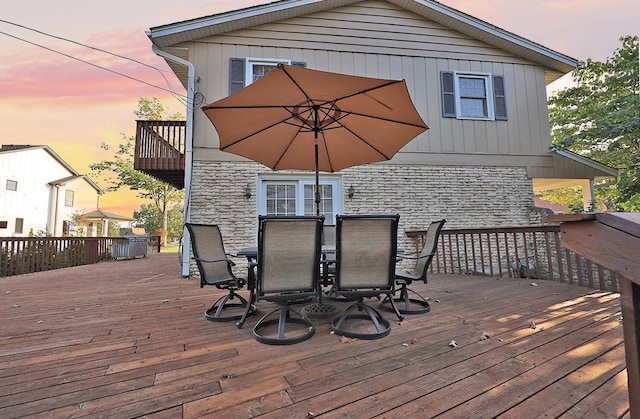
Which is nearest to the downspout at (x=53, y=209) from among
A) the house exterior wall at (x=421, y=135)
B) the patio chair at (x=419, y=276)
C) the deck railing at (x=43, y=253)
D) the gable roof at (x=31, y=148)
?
the gable roof at (x=31, y=148)

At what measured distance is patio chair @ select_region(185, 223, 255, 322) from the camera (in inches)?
103

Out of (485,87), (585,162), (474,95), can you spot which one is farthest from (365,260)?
(585,162)

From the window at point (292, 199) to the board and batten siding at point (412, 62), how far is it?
1058 mm

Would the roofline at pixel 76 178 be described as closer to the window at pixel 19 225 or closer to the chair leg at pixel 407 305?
the window at pixel 19 225

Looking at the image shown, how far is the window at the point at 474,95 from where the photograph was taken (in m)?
6.71

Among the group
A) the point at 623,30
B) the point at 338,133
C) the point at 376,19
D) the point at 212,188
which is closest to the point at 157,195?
the point at 212,188

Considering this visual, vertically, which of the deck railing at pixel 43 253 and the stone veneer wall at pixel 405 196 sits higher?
the stone veneer wall at pixel 405 196

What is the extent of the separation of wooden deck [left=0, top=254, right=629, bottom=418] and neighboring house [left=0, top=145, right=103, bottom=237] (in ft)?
51.5

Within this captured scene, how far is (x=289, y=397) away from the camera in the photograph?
1.43 m

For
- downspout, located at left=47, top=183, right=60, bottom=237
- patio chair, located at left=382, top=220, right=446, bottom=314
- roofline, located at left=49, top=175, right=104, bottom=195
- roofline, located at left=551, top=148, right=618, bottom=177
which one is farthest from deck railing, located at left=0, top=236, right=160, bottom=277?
roofline, located at left=551, top=148, right=618, bottom=177

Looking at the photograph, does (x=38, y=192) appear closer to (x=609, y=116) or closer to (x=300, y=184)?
(x=300, y=184)

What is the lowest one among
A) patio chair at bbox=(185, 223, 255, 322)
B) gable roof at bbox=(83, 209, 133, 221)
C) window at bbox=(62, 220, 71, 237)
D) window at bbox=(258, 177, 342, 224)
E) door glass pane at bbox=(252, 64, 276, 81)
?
patio chair at bbox=(185, 223, 255, 322)

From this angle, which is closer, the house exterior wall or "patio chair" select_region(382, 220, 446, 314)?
"patio chair" select_region(382, 220, 446, 314)

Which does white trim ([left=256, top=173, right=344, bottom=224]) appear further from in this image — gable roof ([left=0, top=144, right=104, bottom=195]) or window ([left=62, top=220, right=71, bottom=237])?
window ([left=62, top=220, right=71, bottom=237])
